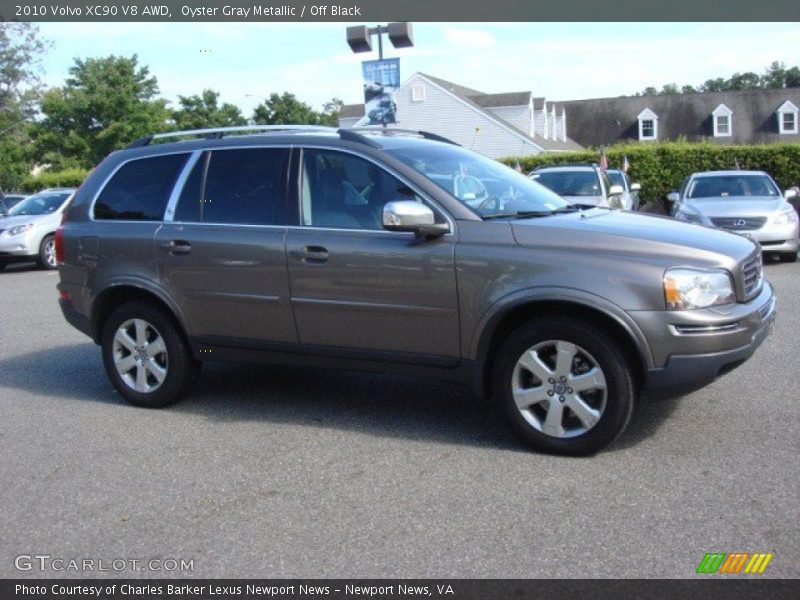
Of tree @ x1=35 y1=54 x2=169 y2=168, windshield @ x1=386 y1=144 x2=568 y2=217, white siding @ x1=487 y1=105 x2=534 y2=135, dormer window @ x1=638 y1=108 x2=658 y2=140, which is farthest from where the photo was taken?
dormer window @ x1=638 y1=108 x2=658 y2=140

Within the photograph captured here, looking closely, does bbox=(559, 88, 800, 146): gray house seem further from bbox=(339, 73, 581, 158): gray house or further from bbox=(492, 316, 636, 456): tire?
bbox=(492, 316, 636, 456): tire

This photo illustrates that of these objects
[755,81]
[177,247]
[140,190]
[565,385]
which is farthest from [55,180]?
[755,81]

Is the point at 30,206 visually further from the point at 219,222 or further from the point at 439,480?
the point at 439,480

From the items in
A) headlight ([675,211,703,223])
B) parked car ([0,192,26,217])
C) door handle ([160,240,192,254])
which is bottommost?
headlight ([675,211,703,223])

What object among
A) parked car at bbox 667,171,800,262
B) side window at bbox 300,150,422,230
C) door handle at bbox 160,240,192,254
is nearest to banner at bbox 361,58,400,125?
parked car at bbox 667,171,800,262

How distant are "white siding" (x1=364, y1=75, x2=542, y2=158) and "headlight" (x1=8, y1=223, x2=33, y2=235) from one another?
29604 mm

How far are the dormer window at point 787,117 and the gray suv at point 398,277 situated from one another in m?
50.9

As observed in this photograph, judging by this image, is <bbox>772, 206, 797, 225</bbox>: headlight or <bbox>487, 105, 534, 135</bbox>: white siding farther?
<bbox>487, 105, 534, 135</bbox>: white siding

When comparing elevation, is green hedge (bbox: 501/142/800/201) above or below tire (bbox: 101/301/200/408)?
above

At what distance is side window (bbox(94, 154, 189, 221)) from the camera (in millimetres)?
6277

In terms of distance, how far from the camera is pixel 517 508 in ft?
13.8

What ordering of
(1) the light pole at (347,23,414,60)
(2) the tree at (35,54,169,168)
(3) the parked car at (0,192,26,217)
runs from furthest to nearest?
1. (2) the tree at (35,54,169,168)
2. (3) the parked car at (0,192,26,217)
3. (1) the light pole at (347,23,414,60)

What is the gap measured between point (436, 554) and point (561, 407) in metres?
1.44

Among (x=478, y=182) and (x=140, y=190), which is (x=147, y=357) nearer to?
(x=140, y=190)
